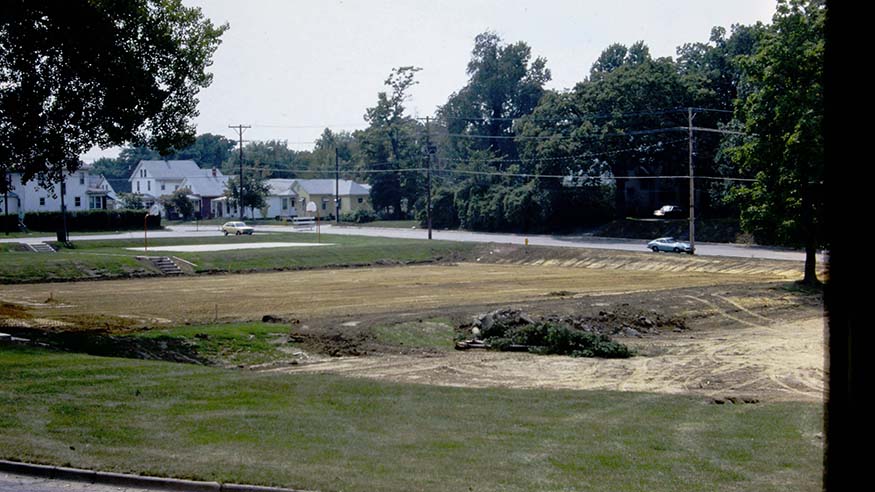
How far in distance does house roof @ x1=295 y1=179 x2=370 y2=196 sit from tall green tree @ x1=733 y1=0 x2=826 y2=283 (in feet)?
340

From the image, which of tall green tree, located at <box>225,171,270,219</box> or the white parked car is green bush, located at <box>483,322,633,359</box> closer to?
the white parked car

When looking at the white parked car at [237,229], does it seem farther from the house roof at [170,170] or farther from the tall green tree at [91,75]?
the tall green tree at [91,75]

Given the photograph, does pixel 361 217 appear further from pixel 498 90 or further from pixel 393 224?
pixel 498 90

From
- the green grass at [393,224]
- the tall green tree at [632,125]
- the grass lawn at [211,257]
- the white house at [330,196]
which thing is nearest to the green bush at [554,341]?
the grass lawn at [211,257]

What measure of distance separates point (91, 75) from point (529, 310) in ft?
58.6

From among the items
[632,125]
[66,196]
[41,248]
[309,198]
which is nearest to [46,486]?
[41,248]

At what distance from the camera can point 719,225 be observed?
7944cm

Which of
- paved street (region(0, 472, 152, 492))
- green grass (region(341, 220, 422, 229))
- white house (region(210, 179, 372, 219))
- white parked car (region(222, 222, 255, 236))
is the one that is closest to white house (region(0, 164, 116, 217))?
white parked car (region(222, 222, 255, 236))

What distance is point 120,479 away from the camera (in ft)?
37.4

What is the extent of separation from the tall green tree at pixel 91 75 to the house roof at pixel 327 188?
11385 cm

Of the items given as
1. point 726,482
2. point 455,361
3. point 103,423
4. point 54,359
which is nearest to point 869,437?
point 726,482

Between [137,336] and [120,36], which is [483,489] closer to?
[137,336]

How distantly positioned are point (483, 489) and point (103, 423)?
22.1 ft

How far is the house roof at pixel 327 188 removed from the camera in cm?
14438
